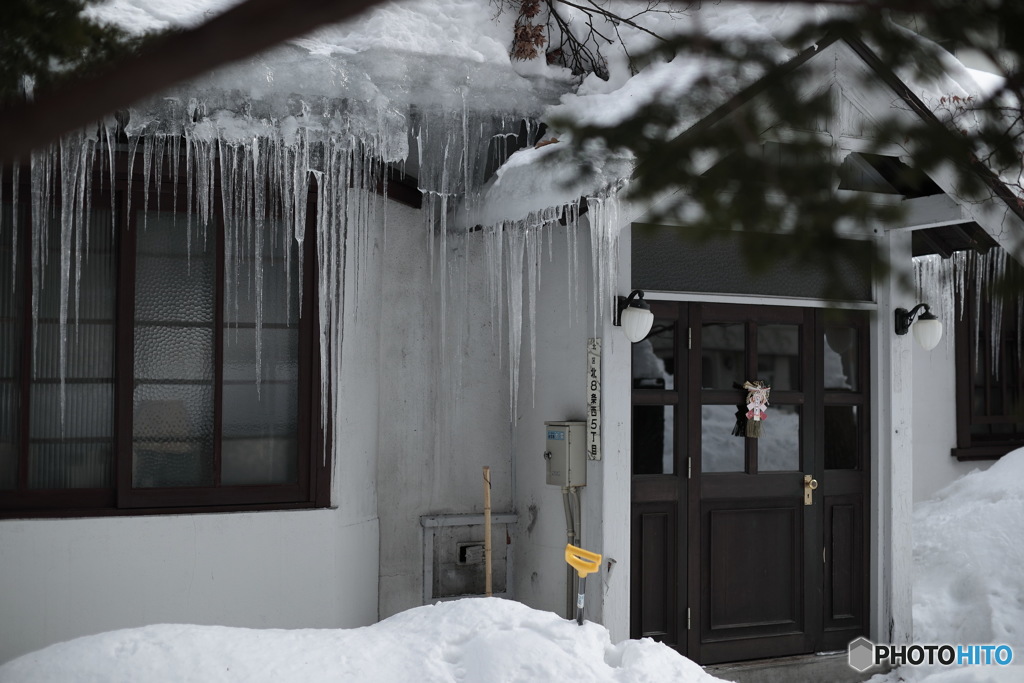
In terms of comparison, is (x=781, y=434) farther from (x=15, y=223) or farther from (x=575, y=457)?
(x=15, y=223)

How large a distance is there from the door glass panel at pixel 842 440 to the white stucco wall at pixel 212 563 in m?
3.48

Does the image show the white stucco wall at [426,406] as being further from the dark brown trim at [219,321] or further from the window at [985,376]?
the window at [985,376]

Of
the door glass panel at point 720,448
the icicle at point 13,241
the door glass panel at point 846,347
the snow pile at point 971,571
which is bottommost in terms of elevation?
the snow pile at point 971,571

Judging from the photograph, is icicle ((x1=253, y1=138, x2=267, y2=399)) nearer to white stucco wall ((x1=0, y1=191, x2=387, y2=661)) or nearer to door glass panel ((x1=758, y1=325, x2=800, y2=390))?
white stucco wall ((x1=0, y1=191, x2=387, y2=661))

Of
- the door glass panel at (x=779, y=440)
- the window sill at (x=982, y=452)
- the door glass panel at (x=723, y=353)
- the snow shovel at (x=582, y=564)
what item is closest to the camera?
the snow shovel at (x=582, y=564)

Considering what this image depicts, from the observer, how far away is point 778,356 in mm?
12281

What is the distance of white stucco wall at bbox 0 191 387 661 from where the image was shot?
509 cm

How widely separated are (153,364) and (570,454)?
2707mm

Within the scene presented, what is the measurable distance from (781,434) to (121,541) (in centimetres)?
845

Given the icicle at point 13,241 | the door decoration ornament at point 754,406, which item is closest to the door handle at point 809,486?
the door decoration ornament at point 754,406

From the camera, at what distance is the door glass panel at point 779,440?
1040 cm

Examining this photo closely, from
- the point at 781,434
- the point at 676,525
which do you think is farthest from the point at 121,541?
the point at 781,434

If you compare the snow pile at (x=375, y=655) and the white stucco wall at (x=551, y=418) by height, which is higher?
the white stucco wall at (x=551, y=418)

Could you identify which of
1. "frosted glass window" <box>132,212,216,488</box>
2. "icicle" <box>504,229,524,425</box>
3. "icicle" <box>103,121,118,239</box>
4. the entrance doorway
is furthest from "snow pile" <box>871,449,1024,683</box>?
"icicle" <box>103,121,118,239</box>
